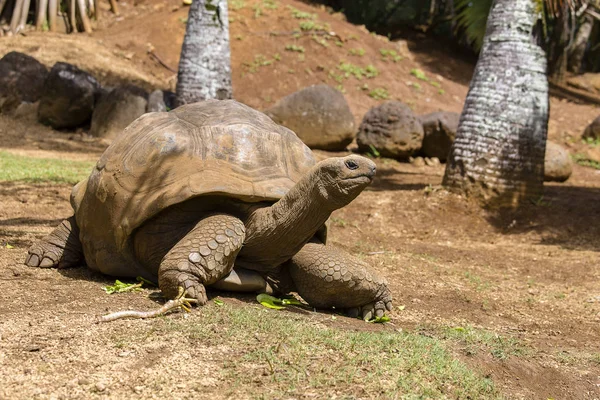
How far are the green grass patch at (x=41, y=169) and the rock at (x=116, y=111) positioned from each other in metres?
2.04

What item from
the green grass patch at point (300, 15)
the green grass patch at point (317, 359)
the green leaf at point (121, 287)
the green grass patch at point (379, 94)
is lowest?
the green grass patch at point (379, 94)

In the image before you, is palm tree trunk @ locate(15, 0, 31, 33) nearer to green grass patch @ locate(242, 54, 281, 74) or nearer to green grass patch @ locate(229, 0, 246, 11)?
green grass patch @ locate(229, 0, 246, 11)

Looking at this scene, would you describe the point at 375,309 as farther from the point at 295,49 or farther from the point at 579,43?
the point at 579,43

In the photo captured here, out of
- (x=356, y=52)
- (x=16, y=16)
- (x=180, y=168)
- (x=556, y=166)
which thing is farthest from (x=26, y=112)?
(x=180, y=168)

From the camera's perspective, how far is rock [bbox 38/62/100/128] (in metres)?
11.5

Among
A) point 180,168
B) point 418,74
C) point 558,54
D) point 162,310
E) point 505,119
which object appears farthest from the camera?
point 558,54

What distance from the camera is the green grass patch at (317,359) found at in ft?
8.86

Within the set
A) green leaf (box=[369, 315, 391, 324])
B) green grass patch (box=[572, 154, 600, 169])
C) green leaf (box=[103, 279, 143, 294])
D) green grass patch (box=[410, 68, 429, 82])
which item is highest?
green leaf (box=[369, 315, 391, 324])

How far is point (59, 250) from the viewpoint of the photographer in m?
4.44

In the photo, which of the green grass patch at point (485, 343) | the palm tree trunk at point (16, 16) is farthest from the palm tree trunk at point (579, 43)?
the green grass patch at point (485, 343)

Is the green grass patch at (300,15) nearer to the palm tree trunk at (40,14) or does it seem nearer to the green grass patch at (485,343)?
the palm tree trunk at (40,14)

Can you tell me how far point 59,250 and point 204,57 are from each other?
6602 mm

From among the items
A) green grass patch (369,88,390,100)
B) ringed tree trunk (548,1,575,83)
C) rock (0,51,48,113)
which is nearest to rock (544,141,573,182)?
green grass patch (369,88,390,100)

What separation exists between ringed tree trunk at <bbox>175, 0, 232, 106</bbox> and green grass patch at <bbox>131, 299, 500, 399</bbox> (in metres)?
7.56
